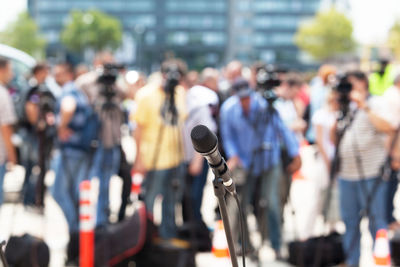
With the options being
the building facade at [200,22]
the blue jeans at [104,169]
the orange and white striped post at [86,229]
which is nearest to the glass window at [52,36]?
the building facade at [200,22]

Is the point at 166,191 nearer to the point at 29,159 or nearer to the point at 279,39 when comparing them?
the point at 29,159

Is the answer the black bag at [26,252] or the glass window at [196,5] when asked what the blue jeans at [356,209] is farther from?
the glass window at [196,5]

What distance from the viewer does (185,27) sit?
412 feet

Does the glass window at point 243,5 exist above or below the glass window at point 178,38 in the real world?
above

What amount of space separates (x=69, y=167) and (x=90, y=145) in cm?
27

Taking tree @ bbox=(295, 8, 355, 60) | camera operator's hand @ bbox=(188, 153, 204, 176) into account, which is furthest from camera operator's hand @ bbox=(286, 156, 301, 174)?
tree @ bbox=(295, 8, 355, 60)

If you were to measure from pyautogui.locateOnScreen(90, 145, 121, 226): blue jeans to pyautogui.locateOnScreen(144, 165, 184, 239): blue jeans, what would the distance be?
440 mm

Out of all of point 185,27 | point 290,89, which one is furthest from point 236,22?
point 290,89

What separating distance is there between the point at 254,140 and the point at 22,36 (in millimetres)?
79510

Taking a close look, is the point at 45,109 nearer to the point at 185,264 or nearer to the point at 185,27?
the point at 185,264

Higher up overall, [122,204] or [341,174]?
[341,174]

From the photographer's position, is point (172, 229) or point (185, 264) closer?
point (185, 264)

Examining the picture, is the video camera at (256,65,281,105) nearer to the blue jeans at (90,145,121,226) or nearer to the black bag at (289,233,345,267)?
the black bag at (289,233,345,267)

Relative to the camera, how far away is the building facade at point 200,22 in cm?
12269
